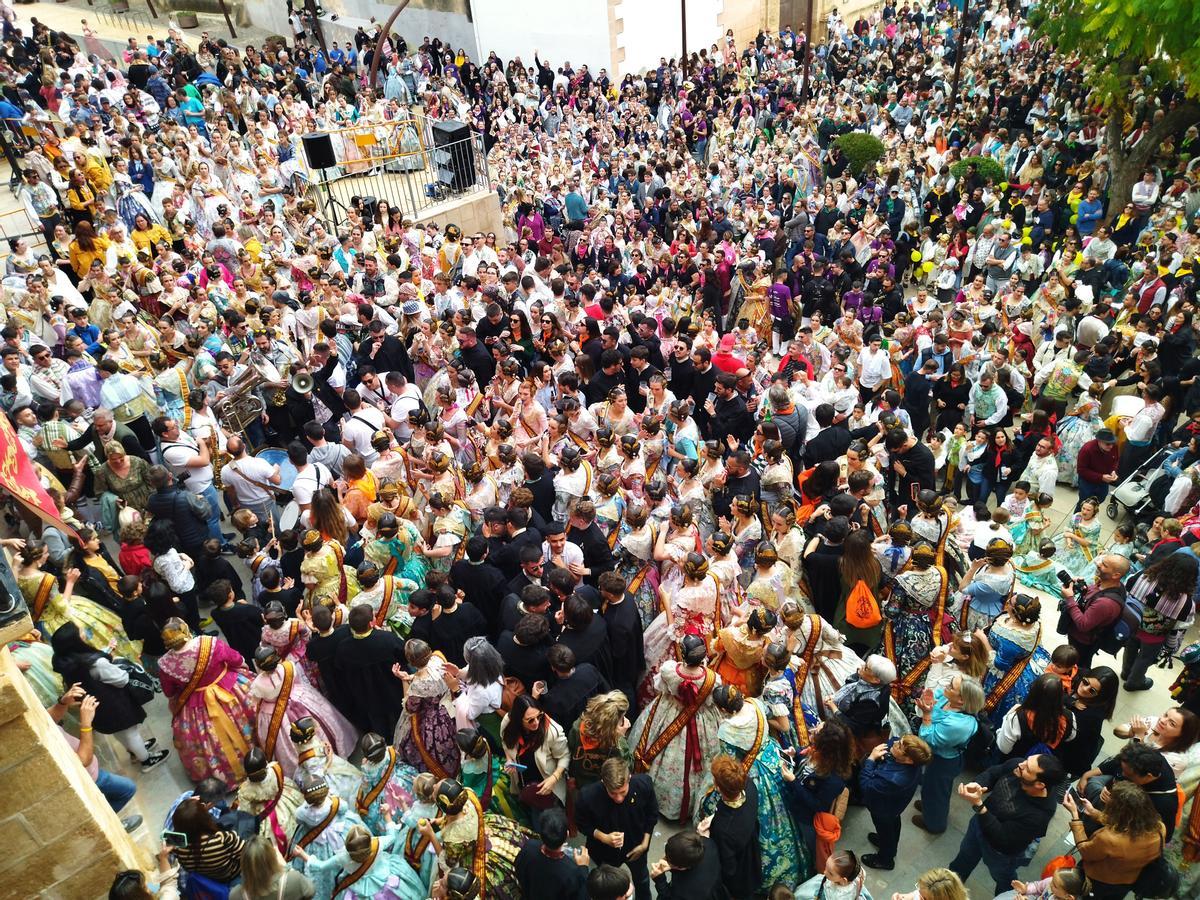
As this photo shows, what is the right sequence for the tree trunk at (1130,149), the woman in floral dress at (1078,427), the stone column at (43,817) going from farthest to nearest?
the tree trunk at (1130,149) < the woman in floral dress at (1078,427) < the stone column at (43,817)

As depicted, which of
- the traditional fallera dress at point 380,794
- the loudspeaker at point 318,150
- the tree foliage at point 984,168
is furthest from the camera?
the tree foliage at point 984,168

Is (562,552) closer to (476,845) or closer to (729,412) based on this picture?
(476,845)

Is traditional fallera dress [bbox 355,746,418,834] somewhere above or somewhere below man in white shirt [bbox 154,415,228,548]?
below

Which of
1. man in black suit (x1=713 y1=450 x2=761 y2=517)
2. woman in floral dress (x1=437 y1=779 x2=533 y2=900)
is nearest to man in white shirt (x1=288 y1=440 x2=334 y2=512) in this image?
man in black suit (x1=713 y1=450 x2=761 y2=517)

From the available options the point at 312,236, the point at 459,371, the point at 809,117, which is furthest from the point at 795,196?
the point at 459,371

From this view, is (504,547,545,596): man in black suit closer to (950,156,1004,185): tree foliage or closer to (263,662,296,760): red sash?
(263,662,296,760): red sash

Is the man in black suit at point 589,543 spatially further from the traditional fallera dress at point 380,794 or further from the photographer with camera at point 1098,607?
the photographer with camera at point 1098,607

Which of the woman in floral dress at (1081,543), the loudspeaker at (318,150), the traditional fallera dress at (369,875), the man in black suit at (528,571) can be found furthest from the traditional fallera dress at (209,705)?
the loudspeaker at (318,150)

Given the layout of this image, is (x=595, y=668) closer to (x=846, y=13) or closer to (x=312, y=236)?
(x=312, y=236)

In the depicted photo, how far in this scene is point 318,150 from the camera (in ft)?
50.2

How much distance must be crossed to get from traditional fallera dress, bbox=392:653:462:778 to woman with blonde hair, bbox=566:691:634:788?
0.88m

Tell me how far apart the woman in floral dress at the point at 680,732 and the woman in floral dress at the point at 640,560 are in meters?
0.99

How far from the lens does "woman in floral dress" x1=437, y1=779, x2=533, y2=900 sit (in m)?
4.09

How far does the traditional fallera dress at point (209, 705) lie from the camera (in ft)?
17.2
